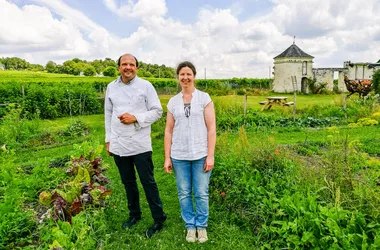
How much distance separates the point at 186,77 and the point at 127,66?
1.88 ft

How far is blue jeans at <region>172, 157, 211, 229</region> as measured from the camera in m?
2.81

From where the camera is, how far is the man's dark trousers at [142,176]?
9.87 feet

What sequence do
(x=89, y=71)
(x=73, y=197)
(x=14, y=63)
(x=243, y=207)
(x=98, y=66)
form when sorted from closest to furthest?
1. (x=73, y=197)
2. (x=243, y=207)
3. (x=89, y=71)
4. (x=98, y=66)
5. (x=14, y=63)

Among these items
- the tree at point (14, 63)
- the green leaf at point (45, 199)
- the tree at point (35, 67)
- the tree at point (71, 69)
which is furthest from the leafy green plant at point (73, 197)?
the tree at point (14, 63)

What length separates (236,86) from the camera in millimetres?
33562

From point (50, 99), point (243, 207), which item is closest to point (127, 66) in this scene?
point (243, 207)

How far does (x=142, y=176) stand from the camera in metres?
3.05

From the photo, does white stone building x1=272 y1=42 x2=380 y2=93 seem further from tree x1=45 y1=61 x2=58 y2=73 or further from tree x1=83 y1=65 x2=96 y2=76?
tree x1=45 y1=61 x2=58 y2=73

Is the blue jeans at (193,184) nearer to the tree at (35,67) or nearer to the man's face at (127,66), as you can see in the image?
the man's face at (127,66)

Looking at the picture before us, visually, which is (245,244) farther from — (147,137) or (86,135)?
(86,135)

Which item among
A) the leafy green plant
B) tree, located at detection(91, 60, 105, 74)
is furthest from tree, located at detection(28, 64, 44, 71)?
the leafy green plant

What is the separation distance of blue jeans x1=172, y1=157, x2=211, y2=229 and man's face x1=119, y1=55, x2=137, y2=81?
887 millimetres

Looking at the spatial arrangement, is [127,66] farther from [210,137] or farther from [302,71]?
[302,71]

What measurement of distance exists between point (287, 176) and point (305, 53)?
29410 mm
